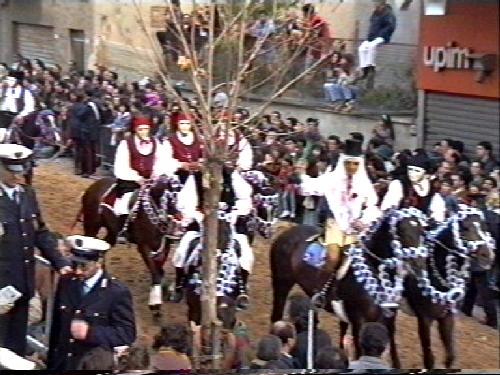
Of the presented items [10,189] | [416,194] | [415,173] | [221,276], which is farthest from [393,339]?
[10,189]

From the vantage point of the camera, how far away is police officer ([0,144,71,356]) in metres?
5.30

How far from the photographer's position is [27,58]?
222 inches

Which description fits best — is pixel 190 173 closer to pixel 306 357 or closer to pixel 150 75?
pixel 150 75

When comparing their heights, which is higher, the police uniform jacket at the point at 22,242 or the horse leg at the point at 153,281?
the police uniform jacket at the point at 22,242

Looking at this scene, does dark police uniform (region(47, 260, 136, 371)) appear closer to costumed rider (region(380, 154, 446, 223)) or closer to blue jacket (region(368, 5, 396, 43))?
costumed rider (region(380, 154, 446, 223))

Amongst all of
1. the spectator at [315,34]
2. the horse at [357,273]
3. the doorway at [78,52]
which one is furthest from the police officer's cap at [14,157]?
the spectator at [315,34]

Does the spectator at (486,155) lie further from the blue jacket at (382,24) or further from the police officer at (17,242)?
the police officer at (17,242)

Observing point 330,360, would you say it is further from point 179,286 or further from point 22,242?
point 22,242

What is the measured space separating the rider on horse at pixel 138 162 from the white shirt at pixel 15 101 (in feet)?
1.58

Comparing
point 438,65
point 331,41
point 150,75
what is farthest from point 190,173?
point 438,65

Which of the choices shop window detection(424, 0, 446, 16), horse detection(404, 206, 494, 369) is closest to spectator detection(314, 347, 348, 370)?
horse detection(404, 206, 494, 369)

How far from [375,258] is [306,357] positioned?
675mm

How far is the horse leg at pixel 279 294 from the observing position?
5.80 m

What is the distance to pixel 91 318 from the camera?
16.1 feet
